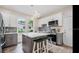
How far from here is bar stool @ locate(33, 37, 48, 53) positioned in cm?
143

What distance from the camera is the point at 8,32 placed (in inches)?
59.5

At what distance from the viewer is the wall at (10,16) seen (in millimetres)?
1387

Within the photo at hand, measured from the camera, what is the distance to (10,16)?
4.75ft

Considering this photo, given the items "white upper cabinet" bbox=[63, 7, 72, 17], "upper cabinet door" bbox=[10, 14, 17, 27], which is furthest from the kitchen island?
"white upper cabinet" bbox=[63, 7, 72, 17]

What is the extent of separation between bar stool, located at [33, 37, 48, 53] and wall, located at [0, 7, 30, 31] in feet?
1.69

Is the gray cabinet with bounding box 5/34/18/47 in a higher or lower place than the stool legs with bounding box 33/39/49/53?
higher

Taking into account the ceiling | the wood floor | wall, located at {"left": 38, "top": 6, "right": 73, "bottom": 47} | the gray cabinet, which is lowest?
the wood floor

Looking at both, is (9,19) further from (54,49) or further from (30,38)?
(54,49)

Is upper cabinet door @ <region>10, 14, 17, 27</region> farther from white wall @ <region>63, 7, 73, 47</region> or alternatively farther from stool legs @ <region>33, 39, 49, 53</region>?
white wall @ <region>63, 7, 73, 47</region>

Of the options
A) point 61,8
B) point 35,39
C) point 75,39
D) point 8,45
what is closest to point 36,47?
point 35,39

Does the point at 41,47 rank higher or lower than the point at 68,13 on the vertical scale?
lower

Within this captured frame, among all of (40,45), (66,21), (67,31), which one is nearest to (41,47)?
(40,45)

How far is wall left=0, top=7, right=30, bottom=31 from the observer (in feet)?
4.55

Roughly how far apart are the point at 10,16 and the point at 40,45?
854mm
